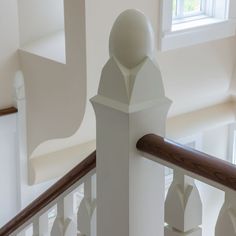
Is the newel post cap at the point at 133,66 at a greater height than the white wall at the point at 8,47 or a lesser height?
greater

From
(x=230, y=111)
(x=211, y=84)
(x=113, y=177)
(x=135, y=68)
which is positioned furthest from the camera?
(x=230, y=111)

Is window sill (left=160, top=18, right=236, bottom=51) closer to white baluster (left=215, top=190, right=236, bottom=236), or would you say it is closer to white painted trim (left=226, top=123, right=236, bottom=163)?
white painted trim (left=226, top=123, right=236, bottom=163)

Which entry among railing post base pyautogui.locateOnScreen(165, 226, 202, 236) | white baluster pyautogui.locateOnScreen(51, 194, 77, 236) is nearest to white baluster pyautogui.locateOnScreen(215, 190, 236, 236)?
railing post base pyautogui.locateOnScreen(165, 226, 202, 236)

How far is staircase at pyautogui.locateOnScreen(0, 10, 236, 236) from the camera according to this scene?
116 centimetres

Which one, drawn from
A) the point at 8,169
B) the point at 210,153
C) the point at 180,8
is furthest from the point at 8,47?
the point at 210,153

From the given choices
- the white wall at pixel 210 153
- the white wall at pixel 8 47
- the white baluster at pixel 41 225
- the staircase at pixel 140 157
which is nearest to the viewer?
the staircase at pixel 140 157

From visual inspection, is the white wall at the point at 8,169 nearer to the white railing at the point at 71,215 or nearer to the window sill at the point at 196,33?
the window sill at the point at 196,33

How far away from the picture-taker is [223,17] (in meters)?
4.31

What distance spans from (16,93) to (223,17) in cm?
Answer: 165

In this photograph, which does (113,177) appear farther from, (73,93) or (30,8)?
(30,8)

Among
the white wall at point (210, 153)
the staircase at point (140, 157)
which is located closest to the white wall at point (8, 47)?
the white wall at point (210, 153)

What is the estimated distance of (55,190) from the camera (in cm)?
163

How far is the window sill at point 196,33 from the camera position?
3935 mm

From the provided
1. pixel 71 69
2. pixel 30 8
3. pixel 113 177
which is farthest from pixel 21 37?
pixel 113 177
